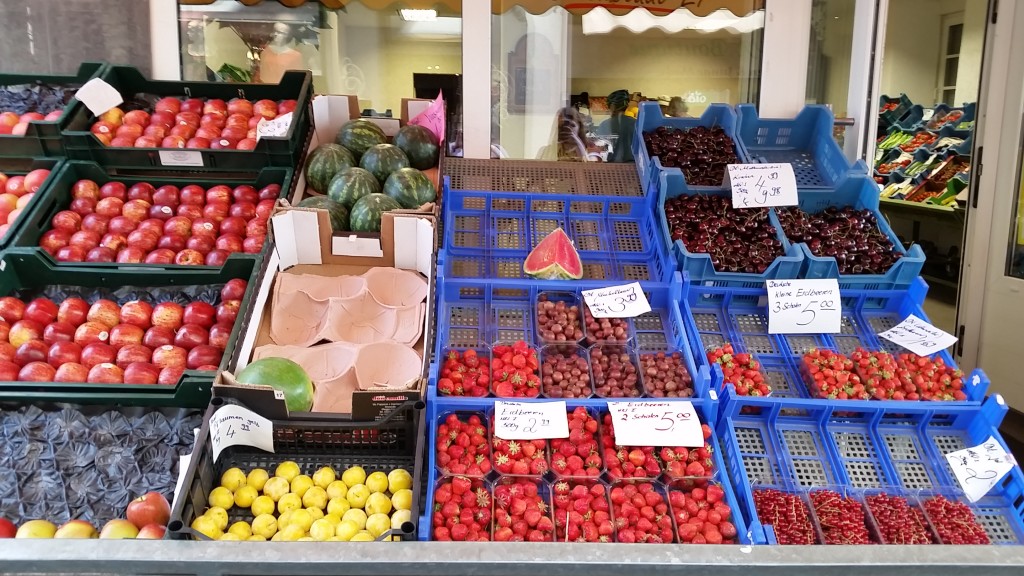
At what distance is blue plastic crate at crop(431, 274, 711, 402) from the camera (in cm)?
247

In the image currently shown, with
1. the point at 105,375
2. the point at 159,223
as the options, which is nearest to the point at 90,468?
the point at 105,375

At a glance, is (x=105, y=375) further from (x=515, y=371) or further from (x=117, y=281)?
(x=515, y=371)

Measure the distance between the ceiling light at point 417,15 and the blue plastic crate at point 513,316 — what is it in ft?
6.70

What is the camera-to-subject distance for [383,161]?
3.14 m

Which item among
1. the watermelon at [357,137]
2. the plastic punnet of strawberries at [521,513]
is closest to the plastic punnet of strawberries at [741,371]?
the plastic punnet of strawberries at [521,513]

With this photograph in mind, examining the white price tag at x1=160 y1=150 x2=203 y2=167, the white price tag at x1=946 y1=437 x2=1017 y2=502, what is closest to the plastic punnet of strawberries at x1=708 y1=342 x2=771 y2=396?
the white price tag at x1=946 y1=437 x2=1017 y2=502

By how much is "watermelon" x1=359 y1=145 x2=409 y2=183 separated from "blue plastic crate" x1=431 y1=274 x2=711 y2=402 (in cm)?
87

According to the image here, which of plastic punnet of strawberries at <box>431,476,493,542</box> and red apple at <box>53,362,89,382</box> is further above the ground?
red apple at <box>53,362,89,382</box>

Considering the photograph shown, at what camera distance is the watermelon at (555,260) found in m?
2.62

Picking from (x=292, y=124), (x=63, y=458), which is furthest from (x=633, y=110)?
(x=63, y=458)

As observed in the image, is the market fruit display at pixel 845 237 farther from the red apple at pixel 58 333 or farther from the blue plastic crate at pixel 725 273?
the red apple at pixel 58 333

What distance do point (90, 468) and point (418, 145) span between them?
2.01m

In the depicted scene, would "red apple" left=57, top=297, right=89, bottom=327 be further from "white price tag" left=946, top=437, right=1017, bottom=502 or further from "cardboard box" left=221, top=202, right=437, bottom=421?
"white price tag" left=946, top=437, right=1017, bottom=502

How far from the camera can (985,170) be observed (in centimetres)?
376
